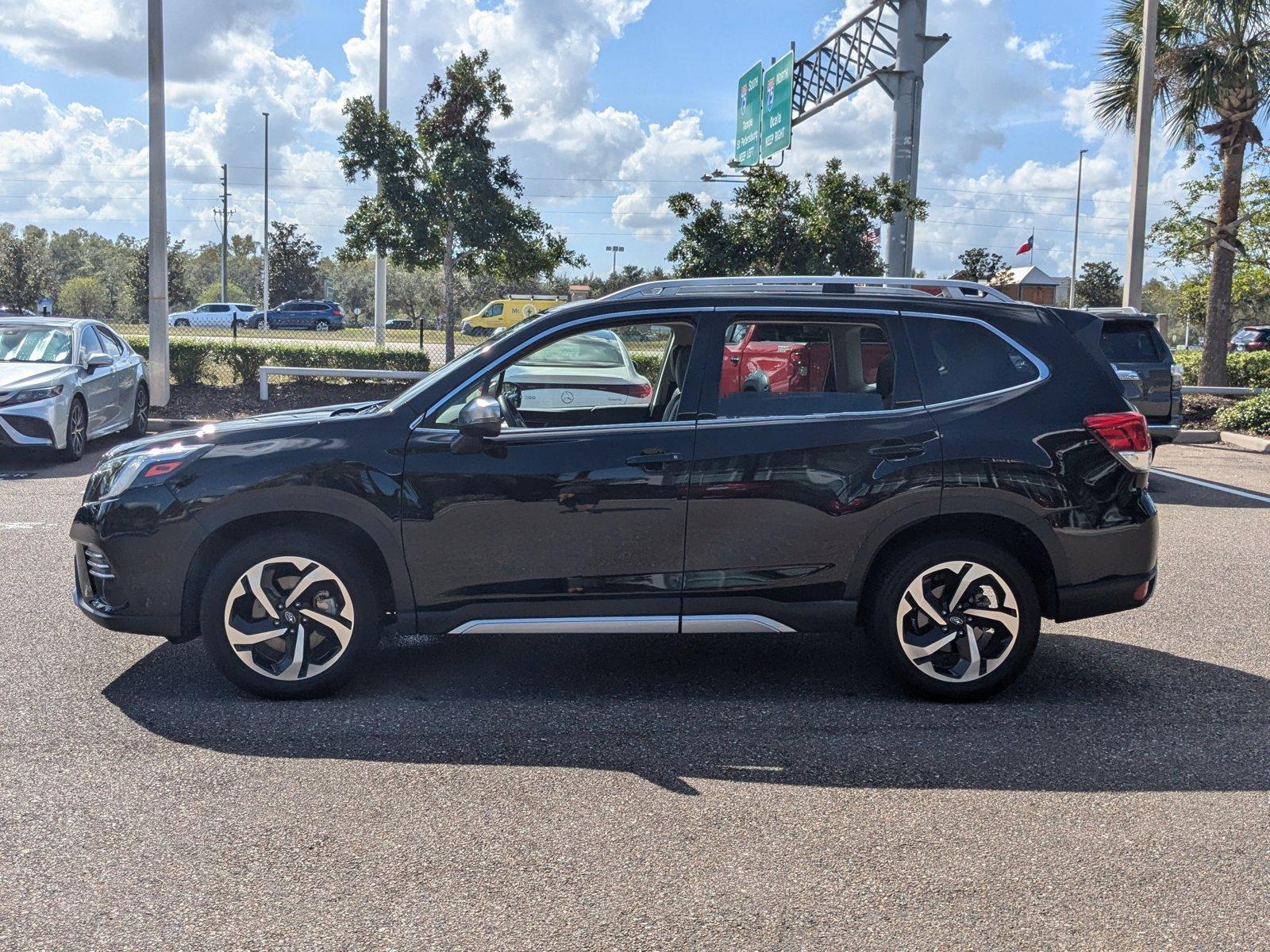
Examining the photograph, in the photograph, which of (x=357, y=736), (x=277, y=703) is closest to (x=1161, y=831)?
(x=357, y=736)

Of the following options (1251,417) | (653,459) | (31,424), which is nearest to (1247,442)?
(1251,417)

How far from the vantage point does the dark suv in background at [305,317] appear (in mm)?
57531

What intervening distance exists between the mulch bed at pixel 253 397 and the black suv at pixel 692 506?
503 inches

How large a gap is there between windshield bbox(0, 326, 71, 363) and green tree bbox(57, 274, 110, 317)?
56814 mm

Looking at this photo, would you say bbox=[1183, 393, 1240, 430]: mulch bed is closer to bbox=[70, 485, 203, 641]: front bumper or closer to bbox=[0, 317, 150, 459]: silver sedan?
bbox=[0, 317, 150, 459]: silver sedan

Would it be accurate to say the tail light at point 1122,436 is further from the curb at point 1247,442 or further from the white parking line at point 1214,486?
the curb at point 1247,442

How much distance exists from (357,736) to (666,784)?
4.30 feet

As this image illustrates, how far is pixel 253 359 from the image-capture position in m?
20.6

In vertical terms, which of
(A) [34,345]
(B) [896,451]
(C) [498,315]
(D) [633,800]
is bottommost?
(D) [633,800]

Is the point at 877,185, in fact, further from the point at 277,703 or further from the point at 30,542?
the point at 277,703

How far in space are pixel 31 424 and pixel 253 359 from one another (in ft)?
27.1

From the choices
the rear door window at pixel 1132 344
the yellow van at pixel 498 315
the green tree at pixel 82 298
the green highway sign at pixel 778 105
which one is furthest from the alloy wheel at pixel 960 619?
the green tree at pixel 82 298

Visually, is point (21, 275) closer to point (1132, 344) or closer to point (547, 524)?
point (1132, 344)

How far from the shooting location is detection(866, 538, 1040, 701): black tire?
516 cm
